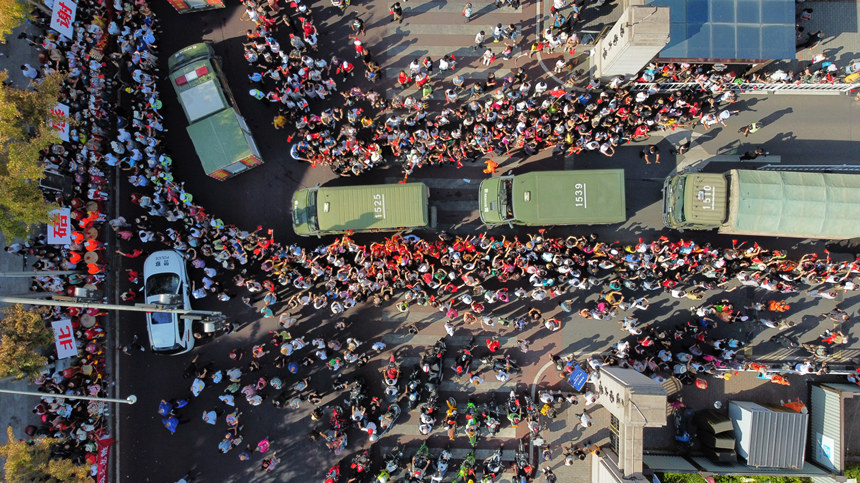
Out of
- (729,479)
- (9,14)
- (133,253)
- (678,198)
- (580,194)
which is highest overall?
(9,14)

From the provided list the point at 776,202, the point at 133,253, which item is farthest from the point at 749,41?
the point at 133,253

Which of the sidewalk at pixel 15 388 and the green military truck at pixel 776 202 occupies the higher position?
the green military truck at pixel 776 202

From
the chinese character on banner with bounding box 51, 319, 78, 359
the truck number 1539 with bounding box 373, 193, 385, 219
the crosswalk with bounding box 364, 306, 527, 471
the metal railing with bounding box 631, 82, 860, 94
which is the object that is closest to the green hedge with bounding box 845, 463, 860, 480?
the crosswalk with bounding box 364, 306, 527, 471

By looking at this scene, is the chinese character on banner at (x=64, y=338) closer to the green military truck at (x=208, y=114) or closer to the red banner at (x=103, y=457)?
the red banner at (x=103, y=457)


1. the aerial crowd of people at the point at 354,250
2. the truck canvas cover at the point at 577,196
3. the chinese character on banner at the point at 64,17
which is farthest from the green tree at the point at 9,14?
the truck canvas cover at the point at 577,196

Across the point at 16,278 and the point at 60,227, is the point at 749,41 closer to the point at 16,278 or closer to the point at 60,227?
the point at 60,227

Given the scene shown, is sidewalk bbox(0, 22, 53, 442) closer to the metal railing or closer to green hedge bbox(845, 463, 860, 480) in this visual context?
the metal railing
